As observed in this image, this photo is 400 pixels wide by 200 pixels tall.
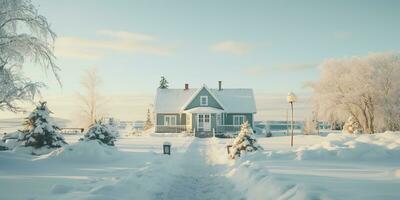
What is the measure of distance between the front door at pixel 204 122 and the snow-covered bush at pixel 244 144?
3493 cm

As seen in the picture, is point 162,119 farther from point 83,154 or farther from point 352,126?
point 83,154

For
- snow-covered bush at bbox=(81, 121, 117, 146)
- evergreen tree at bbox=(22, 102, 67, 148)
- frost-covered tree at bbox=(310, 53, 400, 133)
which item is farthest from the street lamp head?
frost-covered tree at bbox=(310, 53, 400, 133)

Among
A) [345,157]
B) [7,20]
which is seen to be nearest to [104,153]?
[7,20]

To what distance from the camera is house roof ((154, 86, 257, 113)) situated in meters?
60.8

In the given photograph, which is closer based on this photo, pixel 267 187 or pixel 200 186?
pixel 267 187

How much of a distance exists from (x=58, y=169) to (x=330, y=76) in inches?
1833

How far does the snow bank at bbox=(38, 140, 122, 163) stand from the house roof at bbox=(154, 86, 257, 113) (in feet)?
126

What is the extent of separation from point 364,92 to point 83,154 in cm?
4084

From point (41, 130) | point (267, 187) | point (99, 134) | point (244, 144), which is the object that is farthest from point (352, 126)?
point (267, 187)

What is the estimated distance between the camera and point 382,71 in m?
53.6

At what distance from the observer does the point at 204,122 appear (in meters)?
58.1

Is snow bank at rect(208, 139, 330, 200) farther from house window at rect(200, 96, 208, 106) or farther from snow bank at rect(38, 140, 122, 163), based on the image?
house window at rect(200, 96, 208, 106)

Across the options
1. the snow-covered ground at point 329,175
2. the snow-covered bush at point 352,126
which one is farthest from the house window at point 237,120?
the snow-covered ground at point 329,175

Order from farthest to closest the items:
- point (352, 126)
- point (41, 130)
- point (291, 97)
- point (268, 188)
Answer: point (352, 126)
point (291, 97)
point (41, 130)
point (268, 188)
